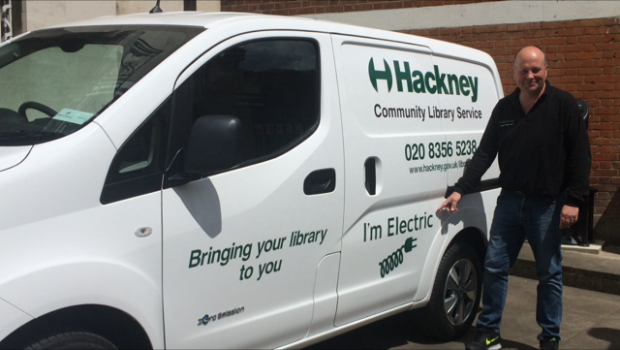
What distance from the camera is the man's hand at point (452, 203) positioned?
14.1ft

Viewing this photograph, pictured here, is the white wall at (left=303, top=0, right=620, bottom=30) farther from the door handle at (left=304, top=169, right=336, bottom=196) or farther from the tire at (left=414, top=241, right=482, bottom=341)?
the door handle at (left=304, top=169, right=336, bottom=196)

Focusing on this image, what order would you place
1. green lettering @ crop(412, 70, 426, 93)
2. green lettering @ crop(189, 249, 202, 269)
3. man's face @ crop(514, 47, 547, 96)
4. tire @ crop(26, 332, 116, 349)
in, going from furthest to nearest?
green lettering @ crop(412, 70, 426, 93) → man's face @ crop(514, 47, 547, 96) → green lettering @ crop(189, 249, 202, 269) → tire @ crop(26, 332, 116, 349)

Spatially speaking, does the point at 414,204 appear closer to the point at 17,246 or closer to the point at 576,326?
the point at 576,326

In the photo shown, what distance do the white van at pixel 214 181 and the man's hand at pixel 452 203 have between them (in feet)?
0.27

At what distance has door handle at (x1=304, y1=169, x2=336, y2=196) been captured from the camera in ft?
11.1

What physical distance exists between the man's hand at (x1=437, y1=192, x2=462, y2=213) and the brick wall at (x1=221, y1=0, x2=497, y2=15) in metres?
4.66

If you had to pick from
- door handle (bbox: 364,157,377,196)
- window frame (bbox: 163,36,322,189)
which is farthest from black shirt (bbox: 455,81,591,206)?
window frame (bbox: 163,36,322,189)

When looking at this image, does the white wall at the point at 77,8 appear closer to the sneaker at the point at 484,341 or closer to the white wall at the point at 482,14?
the white wall at the point at 482,14

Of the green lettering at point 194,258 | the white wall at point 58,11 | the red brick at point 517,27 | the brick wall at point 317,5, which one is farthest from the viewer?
the white wall at point 58,11

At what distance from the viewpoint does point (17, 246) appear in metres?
2.38

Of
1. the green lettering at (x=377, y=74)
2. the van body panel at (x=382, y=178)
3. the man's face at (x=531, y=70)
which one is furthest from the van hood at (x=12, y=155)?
the man's face at (x=531, y=70)

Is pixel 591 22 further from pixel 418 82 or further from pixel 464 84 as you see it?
pixel 418 82

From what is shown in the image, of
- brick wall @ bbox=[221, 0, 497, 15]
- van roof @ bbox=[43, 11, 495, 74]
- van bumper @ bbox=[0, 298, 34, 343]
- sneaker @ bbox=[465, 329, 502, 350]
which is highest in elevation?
brick wall @ bbox=[221, 0, 497, 15]

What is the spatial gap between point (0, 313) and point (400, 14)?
7.25m
